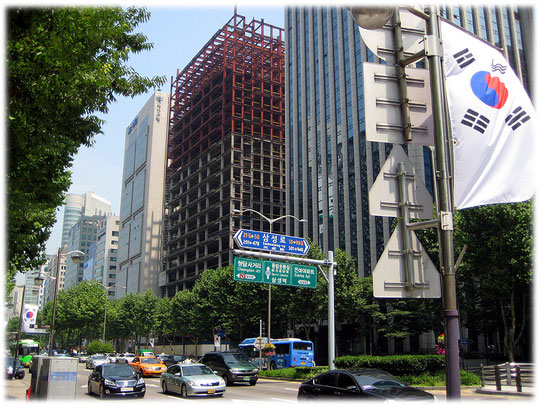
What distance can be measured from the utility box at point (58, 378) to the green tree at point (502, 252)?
1052 inches

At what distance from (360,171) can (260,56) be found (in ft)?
161

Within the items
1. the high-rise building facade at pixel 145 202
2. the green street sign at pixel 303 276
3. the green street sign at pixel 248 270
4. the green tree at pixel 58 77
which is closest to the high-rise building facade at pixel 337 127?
the green street sign at pixel 303 276

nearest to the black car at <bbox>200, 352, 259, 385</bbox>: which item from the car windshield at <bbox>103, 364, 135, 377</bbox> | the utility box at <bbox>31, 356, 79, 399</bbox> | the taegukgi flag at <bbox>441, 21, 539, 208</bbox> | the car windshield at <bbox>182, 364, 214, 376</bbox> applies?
the car windshield at <bbox>182, 364, 214, 376</bbox>

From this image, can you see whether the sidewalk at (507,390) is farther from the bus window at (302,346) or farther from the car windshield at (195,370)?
the bus window at (302,346)

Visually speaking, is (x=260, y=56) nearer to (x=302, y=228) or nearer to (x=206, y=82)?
(x=206, y=82)

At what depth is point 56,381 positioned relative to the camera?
50.9 ft

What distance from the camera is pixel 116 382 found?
22359 mm

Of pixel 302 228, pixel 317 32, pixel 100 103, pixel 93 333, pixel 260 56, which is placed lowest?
pixel 93 333

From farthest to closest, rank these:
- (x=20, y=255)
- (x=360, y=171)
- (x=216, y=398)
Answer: (x=360, y=171), (x=216, y=398), (x=20, y=255)

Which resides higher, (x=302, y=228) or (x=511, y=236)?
(x=302, y=228)

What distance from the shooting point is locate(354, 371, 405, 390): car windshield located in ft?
44.5

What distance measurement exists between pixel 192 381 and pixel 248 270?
6.90 meters

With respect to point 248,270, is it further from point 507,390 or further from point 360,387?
point 360,387

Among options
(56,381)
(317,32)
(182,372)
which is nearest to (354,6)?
(56,381)
